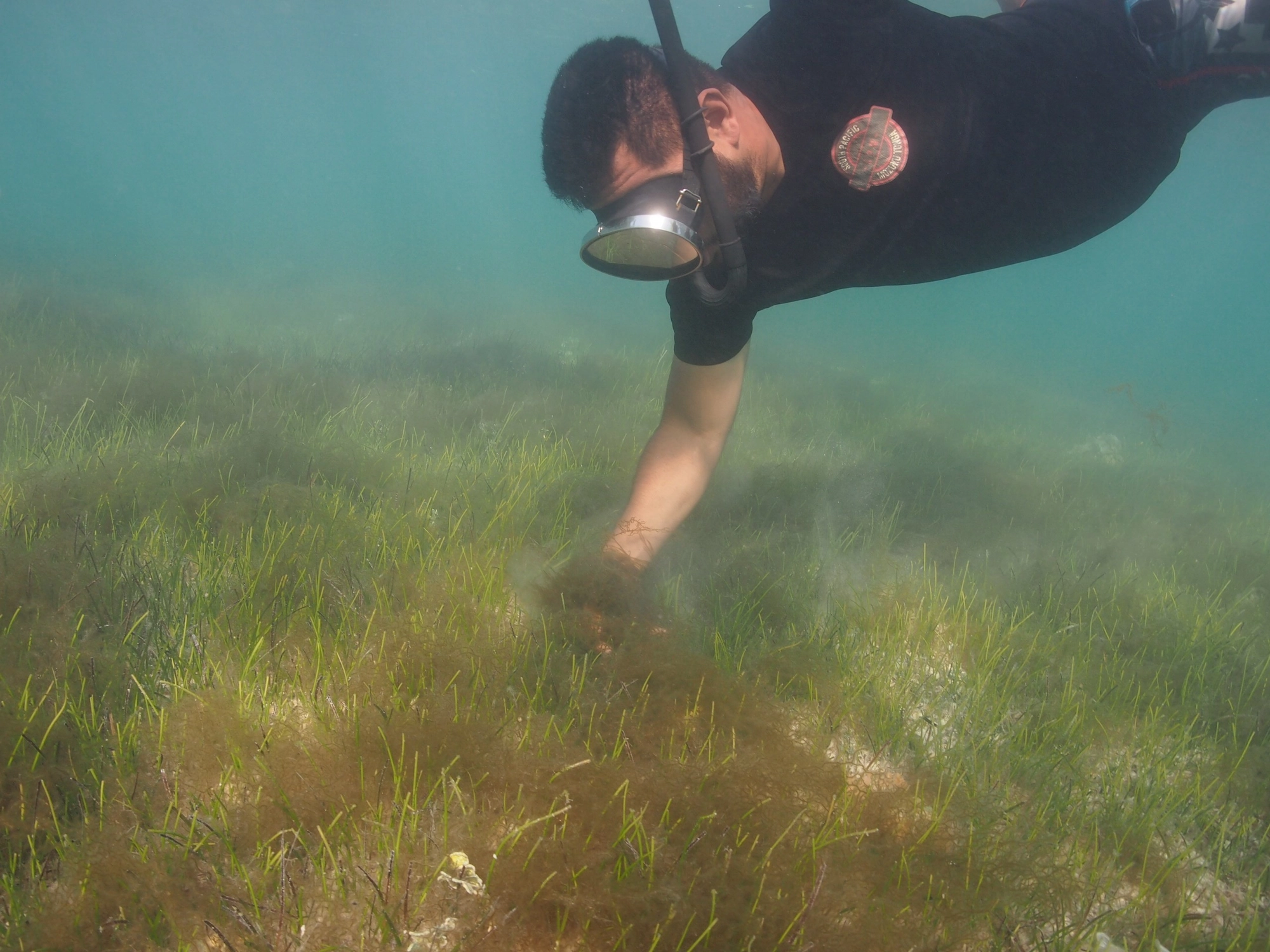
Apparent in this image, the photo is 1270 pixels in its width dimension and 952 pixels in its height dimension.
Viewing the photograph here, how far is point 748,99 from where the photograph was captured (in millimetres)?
2531

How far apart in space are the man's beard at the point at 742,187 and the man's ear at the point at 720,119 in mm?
84

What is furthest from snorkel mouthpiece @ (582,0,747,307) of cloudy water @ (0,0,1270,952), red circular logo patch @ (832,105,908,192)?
cloudy water @ (0,0,1270,952)

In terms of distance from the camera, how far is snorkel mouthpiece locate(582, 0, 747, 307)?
7.32 feet

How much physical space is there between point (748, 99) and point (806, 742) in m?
2.43

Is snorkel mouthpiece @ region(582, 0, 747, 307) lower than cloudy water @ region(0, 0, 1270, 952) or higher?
higher

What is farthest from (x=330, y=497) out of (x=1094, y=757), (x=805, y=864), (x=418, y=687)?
(x=1094, y=757)

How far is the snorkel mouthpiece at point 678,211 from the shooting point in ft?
7.32

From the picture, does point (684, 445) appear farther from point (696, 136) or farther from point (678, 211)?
point (696, 136)

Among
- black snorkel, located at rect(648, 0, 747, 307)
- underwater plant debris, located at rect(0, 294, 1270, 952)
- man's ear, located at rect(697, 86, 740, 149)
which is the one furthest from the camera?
man's ear, located at rect(697, 86, 740, 149)

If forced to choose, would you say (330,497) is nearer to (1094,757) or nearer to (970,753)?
(970,753)

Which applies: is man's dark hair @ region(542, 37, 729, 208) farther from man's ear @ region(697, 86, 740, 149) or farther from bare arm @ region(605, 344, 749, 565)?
bare arm @ region(605, 344, 749, 565)

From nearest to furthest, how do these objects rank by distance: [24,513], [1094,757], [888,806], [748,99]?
[888,806]
[1094,757]
[748,99]
[24,513]

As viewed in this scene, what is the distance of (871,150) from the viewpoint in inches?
94.4

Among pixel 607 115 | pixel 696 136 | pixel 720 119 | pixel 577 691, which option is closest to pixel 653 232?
pixel 696 136
